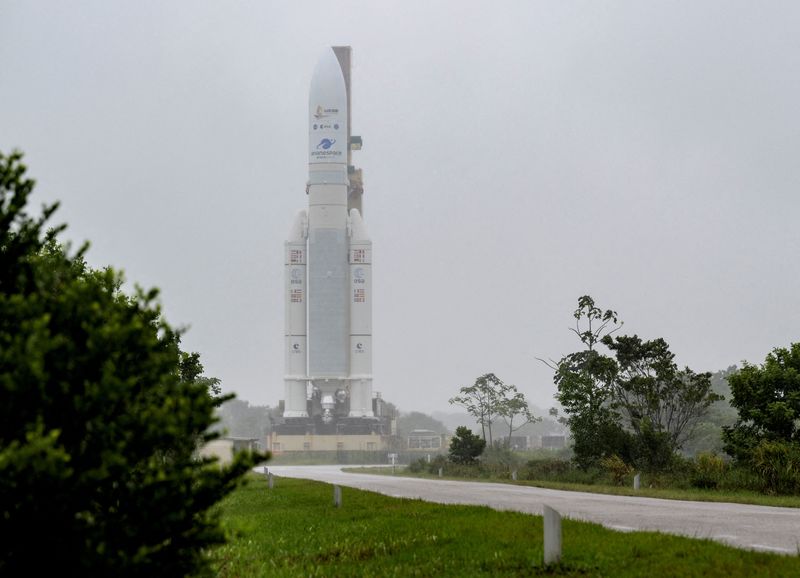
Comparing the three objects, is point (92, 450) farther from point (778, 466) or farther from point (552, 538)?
point (778, 466)

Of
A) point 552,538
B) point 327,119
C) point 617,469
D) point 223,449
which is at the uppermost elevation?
point 327,119

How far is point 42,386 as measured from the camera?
5.62m

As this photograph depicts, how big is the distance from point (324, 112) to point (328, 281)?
18.4 meters

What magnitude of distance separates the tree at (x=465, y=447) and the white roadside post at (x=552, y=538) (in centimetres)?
5439

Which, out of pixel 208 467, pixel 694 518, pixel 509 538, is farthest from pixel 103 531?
pixel 694 518

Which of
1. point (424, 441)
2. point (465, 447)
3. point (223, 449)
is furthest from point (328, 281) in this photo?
point (424, 441)

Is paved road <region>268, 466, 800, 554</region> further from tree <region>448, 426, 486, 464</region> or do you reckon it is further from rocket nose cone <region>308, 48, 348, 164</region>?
rocket nose cone <region>308, 48, 348, 164</region>

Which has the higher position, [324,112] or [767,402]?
[324,112]

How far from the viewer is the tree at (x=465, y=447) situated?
66375mm

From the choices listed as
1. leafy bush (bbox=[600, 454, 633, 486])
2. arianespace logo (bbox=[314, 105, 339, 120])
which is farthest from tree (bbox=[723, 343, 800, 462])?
arianespace logo (bbox=[314, 105, 339, 120])

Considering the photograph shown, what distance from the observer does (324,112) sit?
109 m

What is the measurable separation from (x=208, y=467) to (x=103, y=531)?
29.2 inches

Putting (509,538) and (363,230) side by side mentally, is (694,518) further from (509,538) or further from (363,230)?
(363,230)

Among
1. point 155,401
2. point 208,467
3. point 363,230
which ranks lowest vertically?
point 208,467
